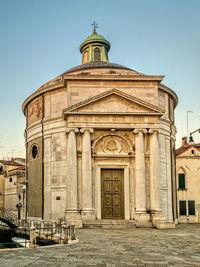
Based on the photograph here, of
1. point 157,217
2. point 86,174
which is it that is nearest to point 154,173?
point 157,217

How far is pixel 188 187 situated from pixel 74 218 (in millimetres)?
14031

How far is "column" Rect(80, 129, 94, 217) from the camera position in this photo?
25659 millimetres

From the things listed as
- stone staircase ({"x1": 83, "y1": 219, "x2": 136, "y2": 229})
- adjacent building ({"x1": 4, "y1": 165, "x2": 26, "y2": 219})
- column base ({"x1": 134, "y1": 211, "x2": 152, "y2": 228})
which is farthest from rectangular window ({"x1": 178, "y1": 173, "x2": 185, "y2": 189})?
adjacent building ({"x1": 4, "y1": 165, "x2": 26, "y2": 219})

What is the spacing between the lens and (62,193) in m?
28.5

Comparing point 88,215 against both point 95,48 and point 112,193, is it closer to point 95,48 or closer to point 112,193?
point 112,193

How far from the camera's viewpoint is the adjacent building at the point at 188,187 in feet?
112

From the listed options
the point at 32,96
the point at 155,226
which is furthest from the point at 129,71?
the point at 155,226

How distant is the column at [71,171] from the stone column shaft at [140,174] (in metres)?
4.46

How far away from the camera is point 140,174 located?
86.7 feet

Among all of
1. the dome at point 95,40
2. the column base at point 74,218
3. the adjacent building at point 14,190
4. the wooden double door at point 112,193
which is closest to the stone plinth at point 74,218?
the column base at point 74,218

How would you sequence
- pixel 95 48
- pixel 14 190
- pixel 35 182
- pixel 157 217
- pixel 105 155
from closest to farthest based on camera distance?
pixel 157 217 → pixel 105 155 → pixel 35 182 → pixel 95 48 → pixel 14 190

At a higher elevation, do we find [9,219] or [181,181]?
[181,181]

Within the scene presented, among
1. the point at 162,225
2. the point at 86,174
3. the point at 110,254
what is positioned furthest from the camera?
the point at 86,174

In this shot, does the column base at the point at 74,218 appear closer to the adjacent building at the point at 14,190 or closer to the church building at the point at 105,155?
the church building at the point at 105,155
